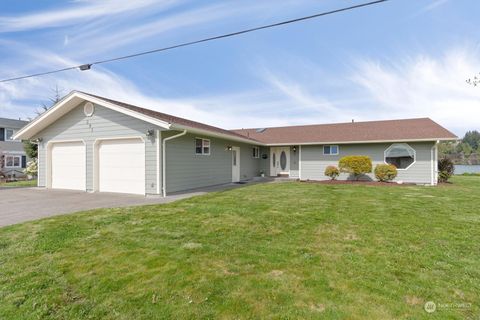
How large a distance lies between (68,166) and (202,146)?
6.19 meters

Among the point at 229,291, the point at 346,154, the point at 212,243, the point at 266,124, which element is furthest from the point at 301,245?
the point at 266,124

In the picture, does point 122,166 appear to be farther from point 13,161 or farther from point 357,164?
point 13,161

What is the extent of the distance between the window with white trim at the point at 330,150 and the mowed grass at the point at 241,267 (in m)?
9.67

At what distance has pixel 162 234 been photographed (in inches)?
187

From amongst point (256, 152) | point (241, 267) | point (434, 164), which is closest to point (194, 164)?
point (256, 152)

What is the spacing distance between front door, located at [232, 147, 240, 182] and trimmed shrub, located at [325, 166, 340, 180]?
16.9ft

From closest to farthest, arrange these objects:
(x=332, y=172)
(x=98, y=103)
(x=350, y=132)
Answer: (x=98, y=103)
(x=332, y=172)
(x=350, y=132)

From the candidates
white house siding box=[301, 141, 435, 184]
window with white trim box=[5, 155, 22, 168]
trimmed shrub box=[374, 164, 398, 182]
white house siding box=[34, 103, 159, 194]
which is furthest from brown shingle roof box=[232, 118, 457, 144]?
window with white trim box=[5, 155, 22, 168]

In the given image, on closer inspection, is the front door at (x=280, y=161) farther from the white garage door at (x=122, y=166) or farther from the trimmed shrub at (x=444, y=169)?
the white garage door at (x=122, y=166)

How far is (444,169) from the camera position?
14547 mm

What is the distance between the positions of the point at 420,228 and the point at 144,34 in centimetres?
925

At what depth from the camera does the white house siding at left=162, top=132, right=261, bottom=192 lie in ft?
32.8

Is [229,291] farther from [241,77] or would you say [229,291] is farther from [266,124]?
[266,124]

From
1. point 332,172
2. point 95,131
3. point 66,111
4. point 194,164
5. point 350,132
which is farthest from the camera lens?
point 350,132
